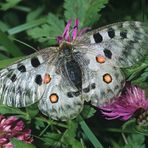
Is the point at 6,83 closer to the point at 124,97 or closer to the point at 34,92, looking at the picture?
the point at 34,92

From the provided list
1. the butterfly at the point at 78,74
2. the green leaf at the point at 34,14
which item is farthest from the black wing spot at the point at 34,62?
the green leaf at the point at 34,14

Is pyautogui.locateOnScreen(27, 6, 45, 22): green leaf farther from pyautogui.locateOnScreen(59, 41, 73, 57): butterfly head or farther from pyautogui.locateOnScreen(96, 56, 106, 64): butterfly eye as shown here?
pyautogui.locateOnScreen(96, 56, 106, 64): butterfly eye

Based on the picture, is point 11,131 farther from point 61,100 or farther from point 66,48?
point 66,48

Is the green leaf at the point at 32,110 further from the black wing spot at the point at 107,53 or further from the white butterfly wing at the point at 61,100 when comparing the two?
the black wing spot at the point at 107,53

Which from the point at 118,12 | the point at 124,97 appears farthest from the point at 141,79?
the point at 118,12

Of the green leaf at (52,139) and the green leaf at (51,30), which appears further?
the green leaf at (51,30)

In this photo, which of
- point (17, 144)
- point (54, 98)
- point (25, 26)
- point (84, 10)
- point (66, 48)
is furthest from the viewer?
point (25, 26)

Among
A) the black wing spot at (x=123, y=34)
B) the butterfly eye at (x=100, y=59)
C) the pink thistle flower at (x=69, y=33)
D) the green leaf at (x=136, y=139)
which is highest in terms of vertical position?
the pink thistle flower at (x=69, y=33)

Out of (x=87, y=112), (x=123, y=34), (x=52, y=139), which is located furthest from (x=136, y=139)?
(x=123, y=34)
